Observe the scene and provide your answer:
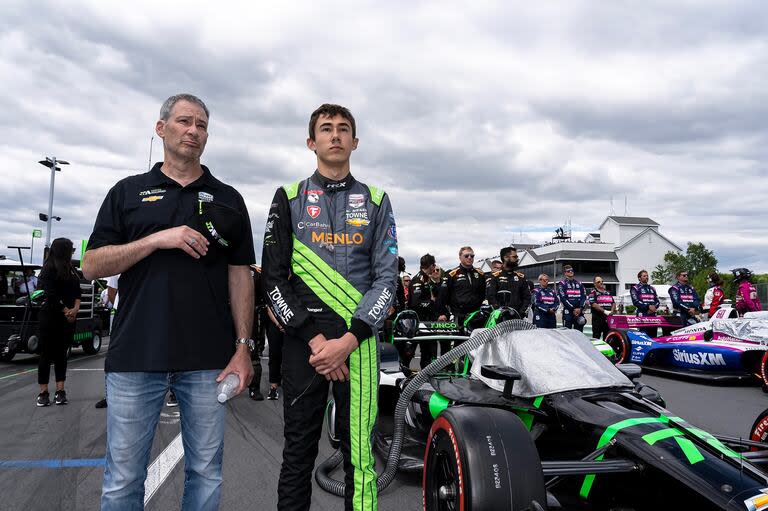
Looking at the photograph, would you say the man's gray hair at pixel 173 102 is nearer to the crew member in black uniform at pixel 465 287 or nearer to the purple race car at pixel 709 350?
the crew member in black uniform at pixel 465 287

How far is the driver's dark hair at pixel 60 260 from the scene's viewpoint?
5805mm

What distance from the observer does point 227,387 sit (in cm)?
201

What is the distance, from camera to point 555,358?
3158 millimetres

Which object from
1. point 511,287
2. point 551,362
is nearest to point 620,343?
point 511,287

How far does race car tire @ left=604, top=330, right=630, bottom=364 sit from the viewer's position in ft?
29.0

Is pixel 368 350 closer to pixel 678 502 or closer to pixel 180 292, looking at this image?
pixel 180 292

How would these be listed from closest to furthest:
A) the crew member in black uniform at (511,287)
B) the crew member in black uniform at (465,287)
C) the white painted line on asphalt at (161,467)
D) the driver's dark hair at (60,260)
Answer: the white painted line on asphalt at (161,467) < the driver's dark hair at (60,260) < the crew member in black uniform at (465,287) < the crew member in black uniform at (511,287)

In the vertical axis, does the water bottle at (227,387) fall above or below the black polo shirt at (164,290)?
below

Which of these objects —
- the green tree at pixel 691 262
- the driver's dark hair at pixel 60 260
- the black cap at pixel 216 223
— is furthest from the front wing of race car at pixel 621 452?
the green tree at pixel 691 262

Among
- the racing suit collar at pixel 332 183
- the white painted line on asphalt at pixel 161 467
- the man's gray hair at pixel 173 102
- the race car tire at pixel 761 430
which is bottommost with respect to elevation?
the white painted line on asphalt at pixel 161 467

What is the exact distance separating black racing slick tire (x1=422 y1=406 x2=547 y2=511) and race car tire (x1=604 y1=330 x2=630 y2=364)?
738cm

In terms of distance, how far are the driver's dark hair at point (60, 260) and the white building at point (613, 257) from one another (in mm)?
67244

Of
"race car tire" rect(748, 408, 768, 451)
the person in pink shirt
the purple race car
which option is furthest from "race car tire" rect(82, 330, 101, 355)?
the person in pink shirt

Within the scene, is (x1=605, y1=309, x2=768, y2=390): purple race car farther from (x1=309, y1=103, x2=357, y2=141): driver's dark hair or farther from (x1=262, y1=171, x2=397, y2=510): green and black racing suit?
(x1=309, y1=103, x2=357, y2=141): driver's dark hair
